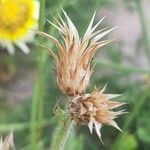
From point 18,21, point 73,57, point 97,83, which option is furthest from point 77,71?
point 97,83

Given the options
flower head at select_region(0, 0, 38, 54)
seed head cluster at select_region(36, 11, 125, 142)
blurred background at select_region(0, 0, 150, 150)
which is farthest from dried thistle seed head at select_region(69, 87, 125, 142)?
flower head at select_region(0, 0, 38, 54)

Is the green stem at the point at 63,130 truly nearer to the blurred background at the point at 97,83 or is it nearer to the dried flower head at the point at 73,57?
the dried flower head at the point at 73,57

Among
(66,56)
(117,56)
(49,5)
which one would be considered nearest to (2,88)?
(49,5)

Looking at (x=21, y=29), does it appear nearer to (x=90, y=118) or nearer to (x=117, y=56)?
(x=117, y=56)

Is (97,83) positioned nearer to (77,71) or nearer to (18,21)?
(18,21)

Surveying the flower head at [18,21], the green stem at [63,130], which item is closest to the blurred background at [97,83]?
the flower head at [18,21]

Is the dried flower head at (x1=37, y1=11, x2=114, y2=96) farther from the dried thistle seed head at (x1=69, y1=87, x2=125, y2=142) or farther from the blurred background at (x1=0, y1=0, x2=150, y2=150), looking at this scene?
the blurred background at (x1=0, y1=0, x2=150, y2=150)

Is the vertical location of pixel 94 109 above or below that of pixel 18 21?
below
